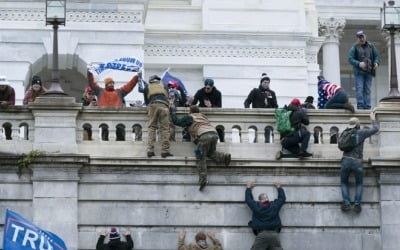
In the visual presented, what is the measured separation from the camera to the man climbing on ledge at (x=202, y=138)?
45.4 metres

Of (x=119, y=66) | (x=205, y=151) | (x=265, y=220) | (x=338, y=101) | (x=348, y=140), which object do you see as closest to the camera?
(x=265, y=220)

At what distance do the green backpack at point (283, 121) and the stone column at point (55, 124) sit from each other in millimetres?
4607

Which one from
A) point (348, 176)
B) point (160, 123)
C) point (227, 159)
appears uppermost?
point (160, 123)

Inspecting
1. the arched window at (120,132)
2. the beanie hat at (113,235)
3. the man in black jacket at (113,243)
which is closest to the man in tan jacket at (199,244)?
the man in black jacket at (113,243)

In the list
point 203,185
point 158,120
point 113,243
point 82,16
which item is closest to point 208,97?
point 158,120

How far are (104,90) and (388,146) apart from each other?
274 inches

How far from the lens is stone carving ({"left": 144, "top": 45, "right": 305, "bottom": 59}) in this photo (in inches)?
2377

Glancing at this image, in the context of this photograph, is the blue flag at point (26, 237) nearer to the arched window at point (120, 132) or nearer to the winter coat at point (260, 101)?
the arched window at point (120, 132)

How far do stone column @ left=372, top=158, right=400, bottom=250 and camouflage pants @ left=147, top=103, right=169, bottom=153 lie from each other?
4834 mm

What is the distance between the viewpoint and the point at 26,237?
43.3 m

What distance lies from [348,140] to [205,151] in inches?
129

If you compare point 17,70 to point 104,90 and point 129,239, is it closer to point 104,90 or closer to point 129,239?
point 104,90

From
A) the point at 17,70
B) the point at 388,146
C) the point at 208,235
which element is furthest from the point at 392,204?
the point at 17,70

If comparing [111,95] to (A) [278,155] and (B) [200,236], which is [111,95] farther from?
(B) [200,236]
